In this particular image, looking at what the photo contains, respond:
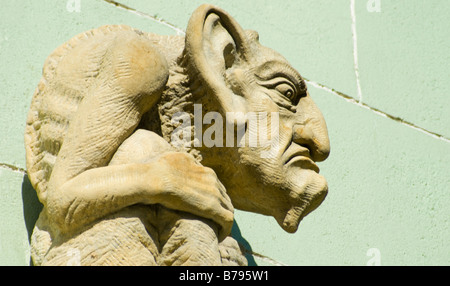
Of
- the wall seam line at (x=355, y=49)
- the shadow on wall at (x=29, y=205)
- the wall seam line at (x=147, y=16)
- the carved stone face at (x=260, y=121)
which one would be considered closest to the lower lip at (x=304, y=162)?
the carved stone face at (x=260, y=121)

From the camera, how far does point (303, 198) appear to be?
6.33ft

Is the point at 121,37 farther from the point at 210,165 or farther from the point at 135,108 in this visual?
the point at 210,165

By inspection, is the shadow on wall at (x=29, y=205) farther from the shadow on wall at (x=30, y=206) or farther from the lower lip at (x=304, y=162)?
the lower lip at (x=304, y=162)

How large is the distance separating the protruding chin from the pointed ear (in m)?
0.21

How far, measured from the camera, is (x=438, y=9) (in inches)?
120

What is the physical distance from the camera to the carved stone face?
190 centimetres

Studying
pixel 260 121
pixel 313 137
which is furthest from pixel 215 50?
pixel 313 137

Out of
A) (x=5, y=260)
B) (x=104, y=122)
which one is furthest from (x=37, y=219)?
(x=104, y=122)

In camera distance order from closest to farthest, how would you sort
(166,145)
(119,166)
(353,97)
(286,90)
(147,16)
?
1. (119,166)
2. (166,145)
3. (286,90)
4. (147,16)
5. (353,97)

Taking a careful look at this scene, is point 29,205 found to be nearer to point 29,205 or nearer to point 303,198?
point 29,205

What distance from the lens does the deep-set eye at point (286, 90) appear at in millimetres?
1978

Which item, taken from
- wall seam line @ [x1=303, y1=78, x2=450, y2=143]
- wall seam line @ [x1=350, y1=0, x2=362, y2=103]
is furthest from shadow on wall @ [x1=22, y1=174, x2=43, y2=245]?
wall seam line @ [x1=350, y1=0, x2=362, y2=103]

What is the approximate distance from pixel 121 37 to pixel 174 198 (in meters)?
0.38

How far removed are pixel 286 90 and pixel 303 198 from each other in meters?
0.24
